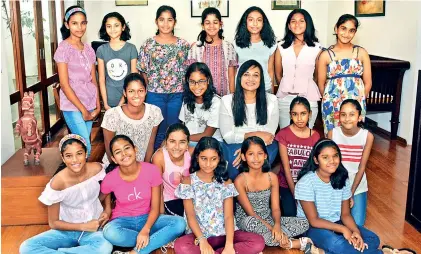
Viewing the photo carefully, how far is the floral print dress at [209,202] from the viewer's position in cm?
246

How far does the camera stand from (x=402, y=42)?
473 centimetres

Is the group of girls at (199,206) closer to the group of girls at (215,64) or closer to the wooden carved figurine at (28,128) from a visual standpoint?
the group of girls at (215,64)

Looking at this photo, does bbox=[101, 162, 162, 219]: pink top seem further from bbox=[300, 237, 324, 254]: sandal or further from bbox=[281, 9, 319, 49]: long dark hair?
bbox=[281, 9, 319, 49]: long dark hair

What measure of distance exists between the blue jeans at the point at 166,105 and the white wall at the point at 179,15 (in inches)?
149

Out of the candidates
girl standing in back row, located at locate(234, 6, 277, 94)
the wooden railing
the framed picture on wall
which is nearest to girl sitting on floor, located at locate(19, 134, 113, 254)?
girl standing in back row, located at locate(234, 6, 277, 94)

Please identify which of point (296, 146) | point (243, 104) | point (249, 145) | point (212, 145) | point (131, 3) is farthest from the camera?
point (131, 3)

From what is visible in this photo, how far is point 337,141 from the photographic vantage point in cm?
280

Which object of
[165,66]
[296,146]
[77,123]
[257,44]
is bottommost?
[296,146]

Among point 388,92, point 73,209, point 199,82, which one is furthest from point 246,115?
point 388,92

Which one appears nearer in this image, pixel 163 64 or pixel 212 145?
pixel 212 145

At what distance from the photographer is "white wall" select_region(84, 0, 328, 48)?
6.68 meters

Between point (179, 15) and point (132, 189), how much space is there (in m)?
4.68

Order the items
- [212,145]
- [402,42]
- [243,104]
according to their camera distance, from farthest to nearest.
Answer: [402,42] → [243,104] → [212,145]

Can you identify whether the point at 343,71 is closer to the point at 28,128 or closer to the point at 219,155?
the point at 219,155
